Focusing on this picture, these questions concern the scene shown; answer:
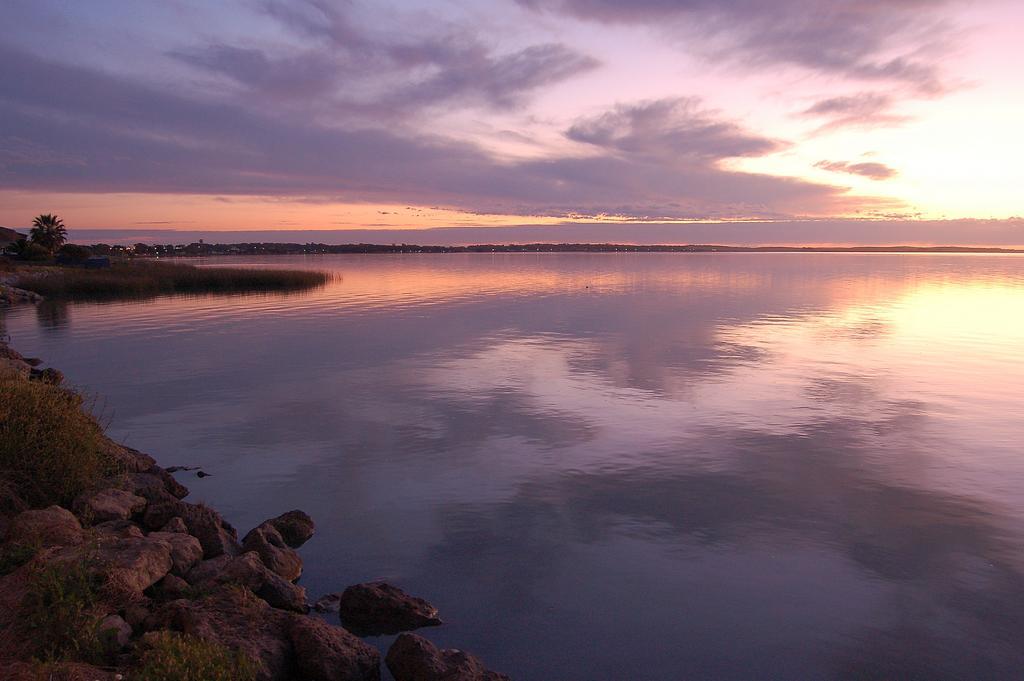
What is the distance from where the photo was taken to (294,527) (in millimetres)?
12492

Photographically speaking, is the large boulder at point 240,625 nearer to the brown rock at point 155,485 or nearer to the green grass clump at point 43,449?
the green grass clump at point 43,449

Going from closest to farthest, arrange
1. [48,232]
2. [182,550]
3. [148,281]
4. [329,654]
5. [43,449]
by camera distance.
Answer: [329,654], [182,550], [43,449], [148,281], [48,232]

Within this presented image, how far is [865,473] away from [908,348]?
Answer: 20771 mm

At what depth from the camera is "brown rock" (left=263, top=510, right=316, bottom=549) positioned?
12.4 meters

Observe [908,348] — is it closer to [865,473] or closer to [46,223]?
[865,473]

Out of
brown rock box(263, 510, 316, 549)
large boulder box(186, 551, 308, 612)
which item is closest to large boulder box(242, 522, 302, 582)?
brown rock box(263, 510, 316, 549)

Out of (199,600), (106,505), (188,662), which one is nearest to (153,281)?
(106,505)

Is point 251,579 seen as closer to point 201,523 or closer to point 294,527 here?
point 201,523

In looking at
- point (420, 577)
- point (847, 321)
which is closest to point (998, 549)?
point (420, 577)

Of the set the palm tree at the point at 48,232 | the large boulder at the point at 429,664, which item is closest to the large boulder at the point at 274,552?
the large boulder at the point at 429,664

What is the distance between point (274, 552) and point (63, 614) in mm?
3663

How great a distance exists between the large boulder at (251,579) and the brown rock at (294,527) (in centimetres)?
248

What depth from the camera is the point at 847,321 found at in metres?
44.1

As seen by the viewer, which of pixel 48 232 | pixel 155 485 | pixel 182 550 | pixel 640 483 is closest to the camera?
pixel 182 550
